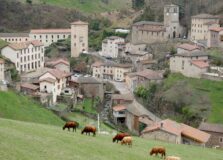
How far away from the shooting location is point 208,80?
68.9m

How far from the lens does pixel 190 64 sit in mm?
71500

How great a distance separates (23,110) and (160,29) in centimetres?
4339

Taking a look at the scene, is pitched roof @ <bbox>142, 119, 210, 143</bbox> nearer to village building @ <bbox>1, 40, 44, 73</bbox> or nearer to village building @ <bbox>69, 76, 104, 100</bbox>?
village building @ <bbox>69, 76, 104, 100</bbox>

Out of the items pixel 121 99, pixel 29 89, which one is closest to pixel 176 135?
pixel 121 99

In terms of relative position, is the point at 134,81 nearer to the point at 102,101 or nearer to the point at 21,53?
the point at 102,101

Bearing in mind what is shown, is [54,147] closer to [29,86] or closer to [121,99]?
[29,86]

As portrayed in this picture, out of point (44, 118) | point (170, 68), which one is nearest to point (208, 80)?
point (170, 68)

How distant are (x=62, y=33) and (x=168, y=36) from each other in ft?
73.2

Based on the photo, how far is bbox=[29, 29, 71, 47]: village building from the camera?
9781cm

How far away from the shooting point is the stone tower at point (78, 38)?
90.6 metres

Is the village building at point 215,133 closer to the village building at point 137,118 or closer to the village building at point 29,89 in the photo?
the village building at point 137,118

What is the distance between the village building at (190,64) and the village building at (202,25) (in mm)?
11780

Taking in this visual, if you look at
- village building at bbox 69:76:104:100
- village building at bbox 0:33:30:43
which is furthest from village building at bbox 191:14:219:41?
village building at bbox 0:33:30:43

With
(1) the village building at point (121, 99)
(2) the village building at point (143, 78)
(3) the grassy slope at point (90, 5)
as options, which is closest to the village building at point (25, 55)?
(2) the village building at point (143, 78)
